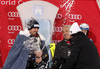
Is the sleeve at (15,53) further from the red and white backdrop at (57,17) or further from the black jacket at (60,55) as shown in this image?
the red and white backdrop at (57,17)

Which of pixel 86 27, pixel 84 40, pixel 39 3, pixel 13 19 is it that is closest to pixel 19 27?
pixel 13 19

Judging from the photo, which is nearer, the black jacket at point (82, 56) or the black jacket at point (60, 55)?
the black jacket at point (82, 56)

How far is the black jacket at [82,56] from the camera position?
221 cm

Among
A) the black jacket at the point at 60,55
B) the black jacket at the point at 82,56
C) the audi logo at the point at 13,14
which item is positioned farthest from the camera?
the audi logo at the point at 13,14

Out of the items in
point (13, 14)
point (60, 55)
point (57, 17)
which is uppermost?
point (13, 14)

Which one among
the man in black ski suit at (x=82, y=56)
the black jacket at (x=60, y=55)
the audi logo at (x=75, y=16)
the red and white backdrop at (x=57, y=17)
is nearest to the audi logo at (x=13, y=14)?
the red and white backdrop at (x=57, y=17)

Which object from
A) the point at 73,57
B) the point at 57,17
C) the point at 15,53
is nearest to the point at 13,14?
the point at 57,17

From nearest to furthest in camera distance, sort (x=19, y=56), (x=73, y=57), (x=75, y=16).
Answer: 1. (x=73, y=57)
2. (x=19, y=56)
3. (x=75, y=16)

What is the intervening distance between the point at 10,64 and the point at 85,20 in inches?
86.3

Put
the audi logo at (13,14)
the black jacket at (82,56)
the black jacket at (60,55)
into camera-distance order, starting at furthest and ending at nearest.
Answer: the audi logo at (13,14), the black jacket at (60,55), the black jacket at (82,56)

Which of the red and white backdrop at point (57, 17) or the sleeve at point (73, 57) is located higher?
the red and white backdrop at point (57, 17)

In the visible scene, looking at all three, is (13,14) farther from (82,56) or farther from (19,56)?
(82,56)

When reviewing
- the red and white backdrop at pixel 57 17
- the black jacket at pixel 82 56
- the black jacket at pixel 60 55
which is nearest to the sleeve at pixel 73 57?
the black jacket at pixel 82 56

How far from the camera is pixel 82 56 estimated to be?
2.23 meters
